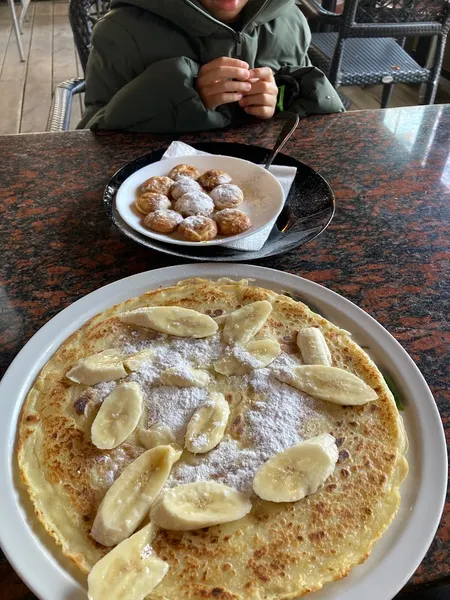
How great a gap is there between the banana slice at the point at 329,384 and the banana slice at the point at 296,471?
0.08 metres

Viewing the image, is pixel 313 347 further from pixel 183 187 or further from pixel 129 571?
pixel 183 187

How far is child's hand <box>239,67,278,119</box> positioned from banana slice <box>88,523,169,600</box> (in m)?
1.27

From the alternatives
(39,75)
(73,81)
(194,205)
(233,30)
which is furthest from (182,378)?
(39,75)

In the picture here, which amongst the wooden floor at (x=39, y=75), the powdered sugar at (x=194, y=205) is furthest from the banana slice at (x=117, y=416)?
the wooden floor at (x=39, y=75)

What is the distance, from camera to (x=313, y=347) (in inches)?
32.2

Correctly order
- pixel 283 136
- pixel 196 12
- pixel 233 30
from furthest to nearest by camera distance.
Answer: pixel 233 30 < pixel 196 12 < pixel 283 136

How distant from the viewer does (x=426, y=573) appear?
Answer: 60 cm

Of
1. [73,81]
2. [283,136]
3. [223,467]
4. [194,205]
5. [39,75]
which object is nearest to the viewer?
[223,467]

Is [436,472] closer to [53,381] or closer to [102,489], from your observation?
[102,489]

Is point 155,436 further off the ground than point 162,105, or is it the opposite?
point 162,105

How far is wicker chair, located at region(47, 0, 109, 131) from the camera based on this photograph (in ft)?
5.50

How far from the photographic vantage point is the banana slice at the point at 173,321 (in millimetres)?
846

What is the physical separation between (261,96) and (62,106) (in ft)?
2.33

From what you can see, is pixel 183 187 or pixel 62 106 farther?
pixel 62 106
